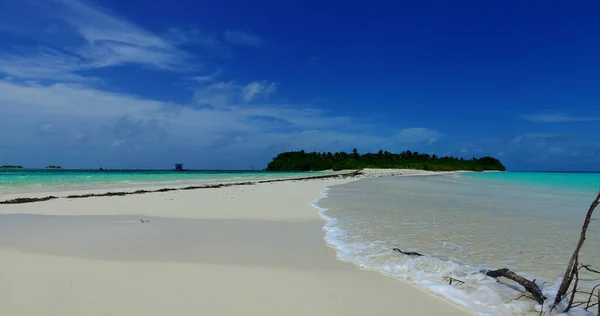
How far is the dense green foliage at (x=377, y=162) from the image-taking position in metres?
117

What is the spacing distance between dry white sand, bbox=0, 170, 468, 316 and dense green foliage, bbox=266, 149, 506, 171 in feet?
351

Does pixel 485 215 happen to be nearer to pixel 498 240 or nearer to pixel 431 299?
pixel 498 240

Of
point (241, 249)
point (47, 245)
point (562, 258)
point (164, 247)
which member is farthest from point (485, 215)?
point (47, 245)

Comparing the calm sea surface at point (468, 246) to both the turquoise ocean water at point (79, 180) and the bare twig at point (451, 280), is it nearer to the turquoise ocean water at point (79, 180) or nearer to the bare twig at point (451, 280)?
the bare twig at point (451, 280)

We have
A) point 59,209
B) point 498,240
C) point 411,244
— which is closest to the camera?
point 411,244

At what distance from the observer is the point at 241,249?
6211mm

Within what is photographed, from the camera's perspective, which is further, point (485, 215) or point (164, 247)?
point (485, 215)

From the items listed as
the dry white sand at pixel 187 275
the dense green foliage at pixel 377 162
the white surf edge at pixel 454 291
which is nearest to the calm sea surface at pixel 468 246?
the white surf edge at pixel 454 291

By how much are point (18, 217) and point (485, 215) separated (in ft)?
42.3

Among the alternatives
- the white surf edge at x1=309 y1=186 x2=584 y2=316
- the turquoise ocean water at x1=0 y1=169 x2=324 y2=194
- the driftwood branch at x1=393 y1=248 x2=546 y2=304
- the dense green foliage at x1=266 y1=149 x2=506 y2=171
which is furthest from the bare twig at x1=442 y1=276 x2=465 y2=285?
the dense green foliage at x1=266 y1=149 x2=506 y2=171

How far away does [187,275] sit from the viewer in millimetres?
4660

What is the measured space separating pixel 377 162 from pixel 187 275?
11968 centimetres

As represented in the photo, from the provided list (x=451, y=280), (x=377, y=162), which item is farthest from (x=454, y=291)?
(x=377, y=162)

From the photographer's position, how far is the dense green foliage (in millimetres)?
117062
